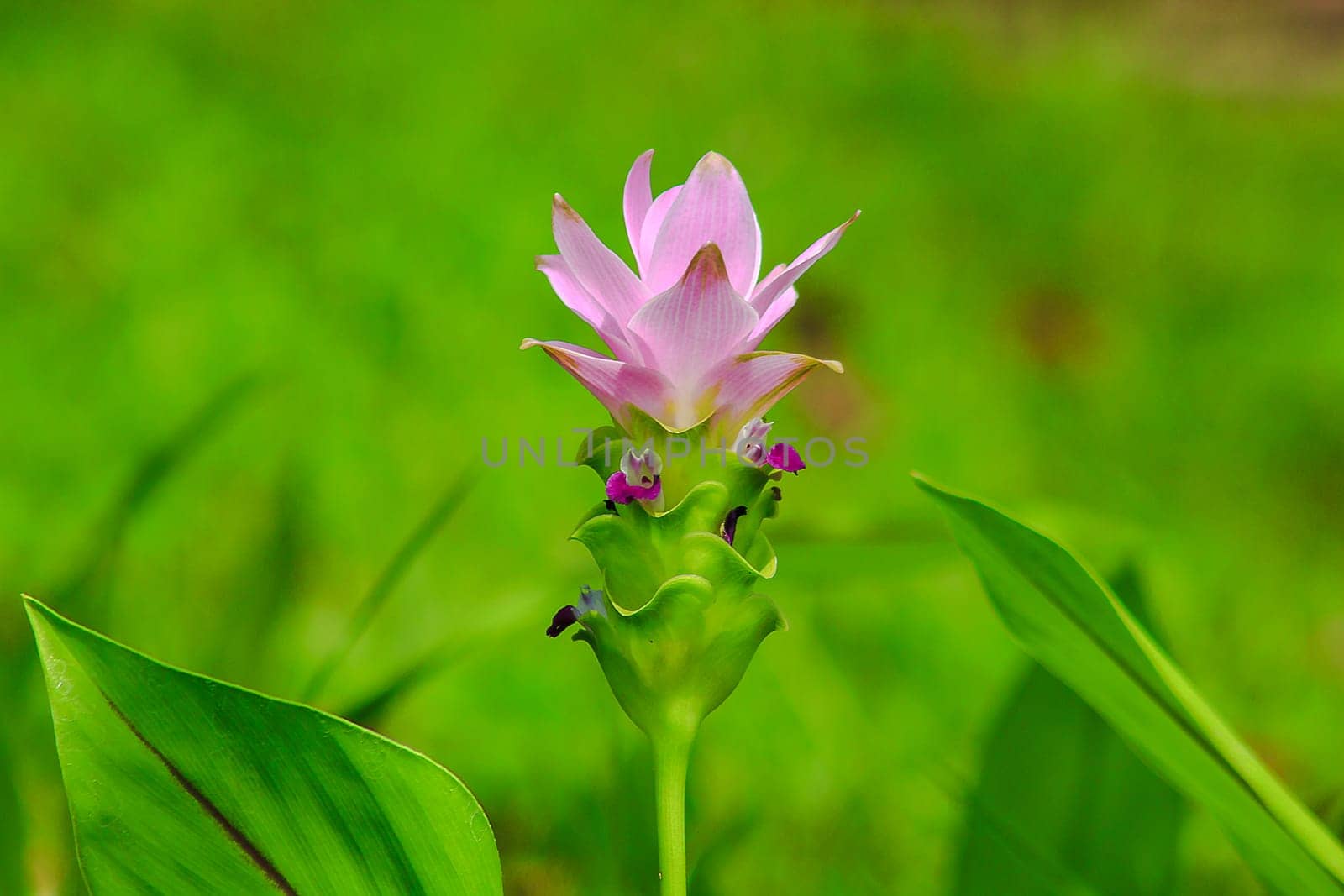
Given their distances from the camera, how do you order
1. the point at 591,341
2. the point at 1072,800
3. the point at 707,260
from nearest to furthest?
1. the point at 707,260
2. the point at 1072,800
3. the point at 591,341

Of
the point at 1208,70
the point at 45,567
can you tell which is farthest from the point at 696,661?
the point at 1208,70

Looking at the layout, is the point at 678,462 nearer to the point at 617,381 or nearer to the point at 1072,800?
the point at 617,381

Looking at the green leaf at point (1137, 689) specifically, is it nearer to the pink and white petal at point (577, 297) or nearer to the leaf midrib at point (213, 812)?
the pink and white petal at point (577, 297)

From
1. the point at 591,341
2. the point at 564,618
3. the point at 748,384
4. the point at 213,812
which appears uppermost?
the point at 591,341

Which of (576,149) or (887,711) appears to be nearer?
(887,711)

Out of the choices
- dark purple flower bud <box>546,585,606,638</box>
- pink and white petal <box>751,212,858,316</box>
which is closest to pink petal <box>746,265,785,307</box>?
pink and white petal <box>751,212,858,316</box>

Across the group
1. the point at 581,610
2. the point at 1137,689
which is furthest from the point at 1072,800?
the point at 581,610

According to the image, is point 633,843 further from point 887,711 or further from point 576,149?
point 576,149
